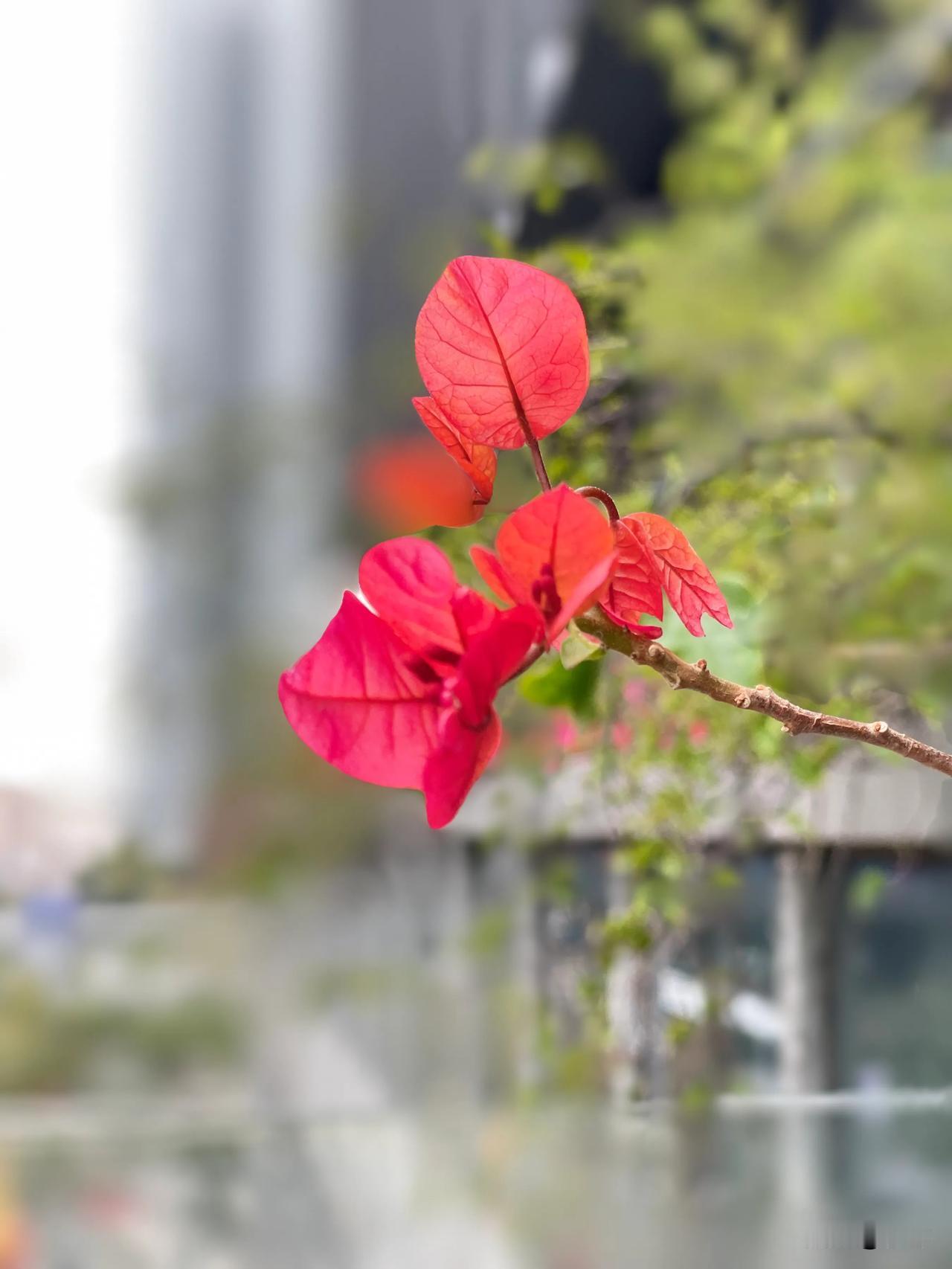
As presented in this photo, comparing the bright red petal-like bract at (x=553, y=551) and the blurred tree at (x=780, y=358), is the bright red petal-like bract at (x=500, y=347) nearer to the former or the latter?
the bright red petal-like bract at (x=553, y=551)

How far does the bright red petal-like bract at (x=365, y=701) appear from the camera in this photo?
15 centimetres

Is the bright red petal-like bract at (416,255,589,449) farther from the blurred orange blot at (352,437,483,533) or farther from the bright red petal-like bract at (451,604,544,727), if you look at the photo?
the blurred orange blot at (352,437,483,533)

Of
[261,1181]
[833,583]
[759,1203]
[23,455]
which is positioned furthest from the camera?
[23,455]

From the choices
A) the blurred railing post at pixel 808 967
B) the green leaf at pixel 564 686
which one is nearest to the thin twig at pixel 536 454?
the green leaf at pixel 564 686

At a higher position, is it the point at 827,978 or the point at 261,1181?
the point at 827,978

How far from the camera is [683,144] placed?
0.78 metres

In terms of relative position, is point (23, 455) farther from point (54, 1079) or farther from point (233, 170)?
point (54, 1079)

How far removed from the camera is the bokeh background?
1.75 feet

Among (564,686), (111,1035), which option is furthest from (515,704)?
(111,1035)

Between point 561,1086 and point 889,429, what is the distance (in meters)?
0.40

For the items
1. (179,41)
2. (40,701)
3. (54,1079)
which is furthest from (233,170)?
(54,1079)

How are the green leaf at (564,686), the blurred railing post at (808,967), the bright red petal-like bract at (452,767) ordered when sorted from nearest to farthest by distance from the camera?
the bright red petal-like bract at (452,767), the green leaf at (564,686), the blurred railing post at (808,967)

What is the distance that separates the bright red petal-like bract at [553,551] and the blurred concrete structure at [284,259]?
68 cm

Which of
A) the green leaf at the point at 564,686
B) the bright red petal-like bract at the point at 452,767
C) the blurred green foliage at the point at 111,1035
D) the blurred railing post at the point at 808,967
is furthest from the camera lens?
the blurred green foliage at the point at 111,1035
